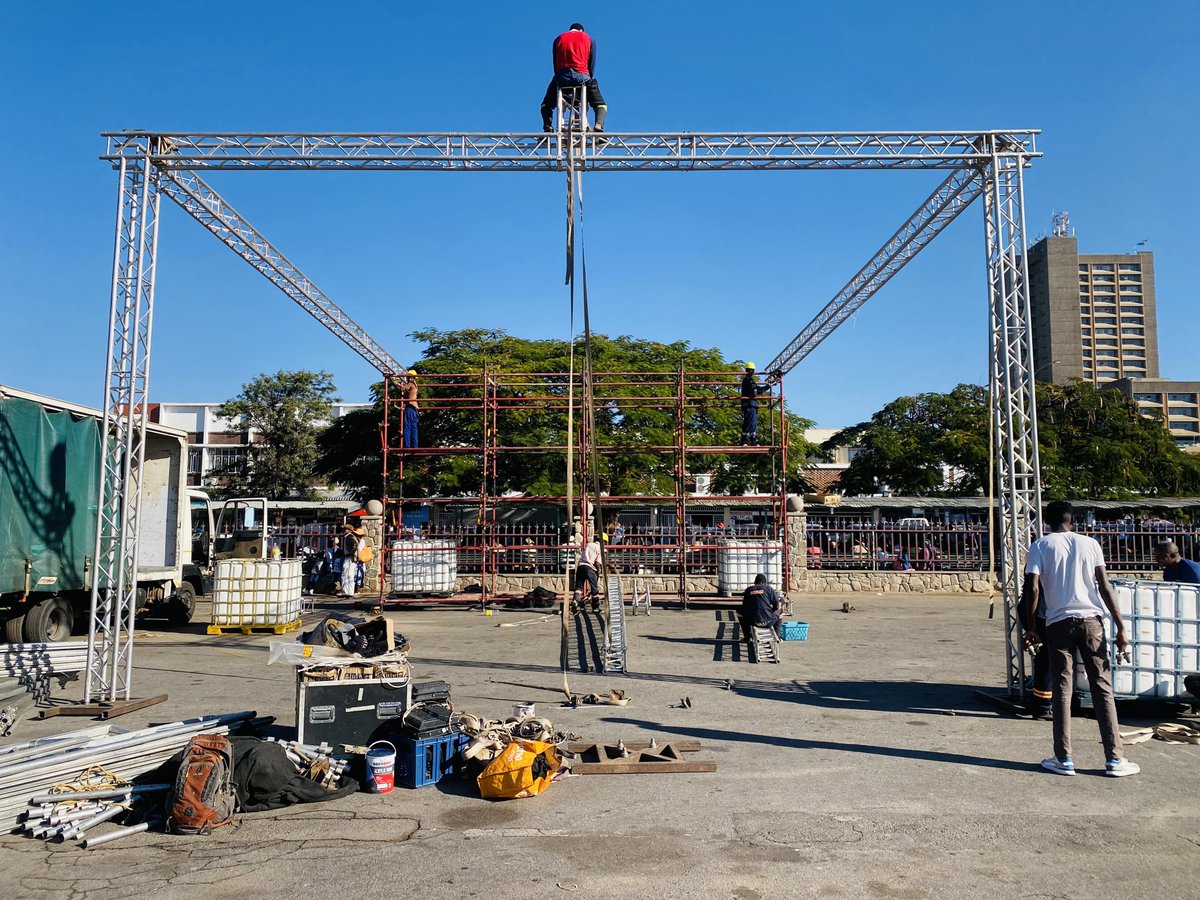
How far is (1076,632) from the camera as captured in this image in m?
6.51

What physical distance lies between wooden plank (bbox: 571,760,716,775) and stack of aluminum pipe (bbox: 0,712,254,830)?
302 centimetres

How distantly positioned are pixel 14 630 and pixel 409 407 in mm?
9489

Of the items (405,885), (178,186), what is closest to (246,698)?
(405,885)

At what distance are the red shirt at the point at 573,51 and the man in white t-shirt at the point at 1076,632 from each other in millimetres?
7566

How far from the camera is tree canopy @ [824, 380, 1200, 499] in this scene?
114 feet

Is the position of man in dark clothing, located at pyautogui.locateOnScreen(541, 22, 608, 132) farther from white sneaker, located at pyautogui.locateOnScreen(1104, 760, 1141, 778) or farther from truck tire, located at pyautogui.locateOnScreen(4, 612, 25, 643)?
truck tire, located at pyautogui.locateOnScreen(4, 612, 25, 643)

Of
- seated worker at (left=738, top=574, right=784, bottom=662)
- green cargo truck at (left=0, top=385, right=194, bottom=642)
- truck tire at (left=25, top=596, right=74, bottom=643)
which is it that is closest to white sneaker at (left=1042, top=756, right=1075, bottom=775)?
seated worker at (left=738, top=574, right=784, bottom=662)

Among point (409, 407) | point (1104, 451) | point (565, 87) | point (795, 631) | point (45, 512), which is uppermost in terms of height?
point (565, 87)

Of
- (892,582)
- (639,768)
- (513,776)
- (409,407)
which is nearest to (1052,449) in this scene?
(892,582)

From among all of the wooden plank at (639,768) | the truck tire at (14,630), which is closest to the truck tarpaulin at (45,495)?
the truck tire at (14,630)

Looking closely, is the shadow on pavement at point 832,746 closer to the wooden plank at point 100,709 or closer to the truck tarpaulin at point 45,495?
the wooden plank at point 100,709

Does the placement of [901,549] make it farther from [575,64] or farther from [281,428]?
[281,428]

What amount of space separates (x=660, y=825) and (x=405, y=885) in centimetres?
173

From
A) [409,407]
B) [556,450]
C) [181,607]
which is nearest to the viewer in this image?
[181,607]
